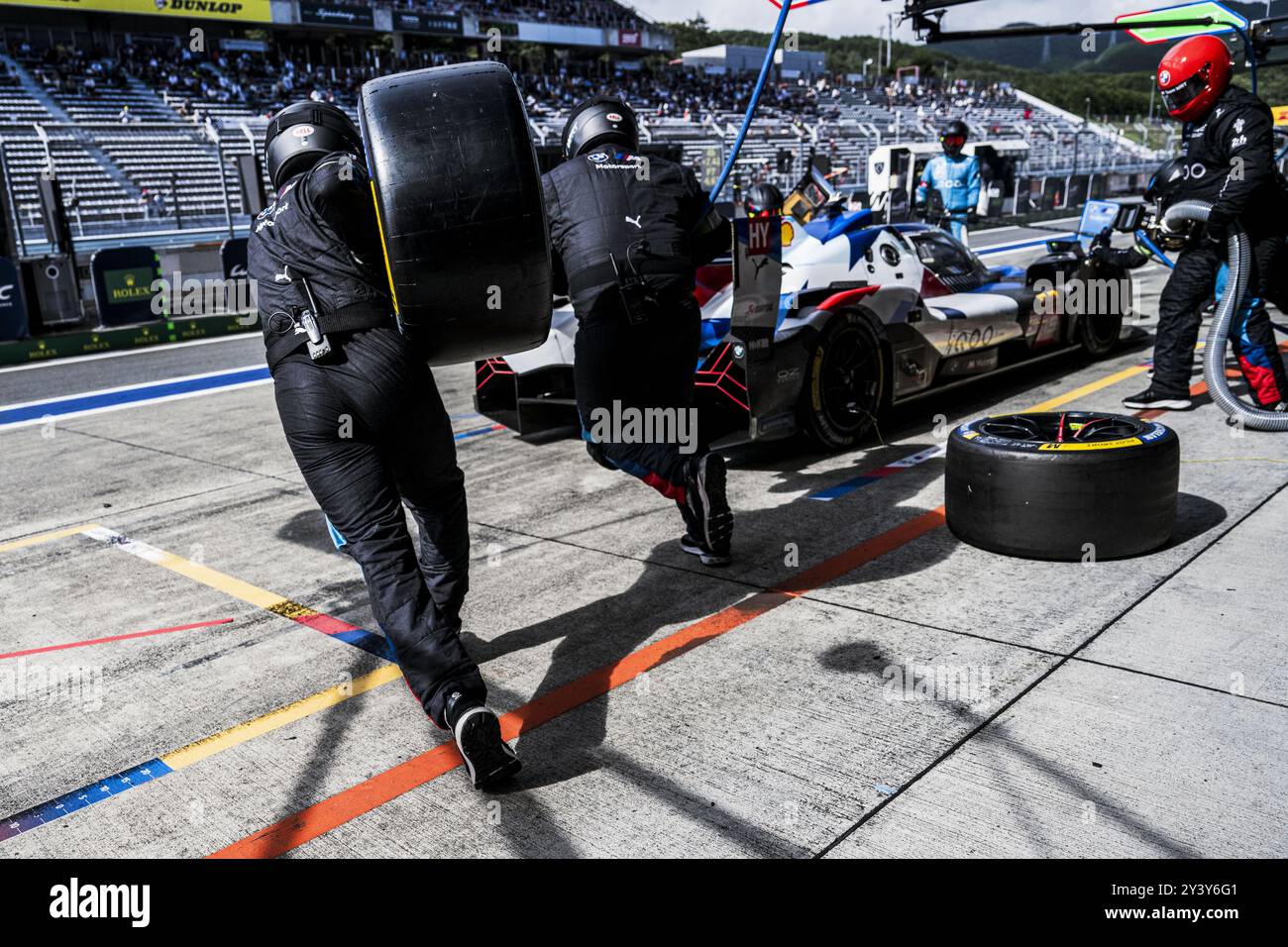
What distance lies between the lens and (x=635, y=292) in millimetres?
4301

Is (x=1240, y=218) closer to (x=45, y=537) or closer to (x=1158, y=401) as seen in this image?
(x=1158, y=401)

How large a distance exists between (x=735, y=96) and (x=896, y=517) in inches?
2193

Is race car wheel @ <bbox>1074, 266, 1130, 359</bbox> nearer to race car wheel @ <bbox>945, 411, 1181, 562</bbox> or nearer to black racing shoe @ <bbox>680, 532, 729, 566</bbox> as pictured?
race car wheel @ <bbox>945, 411, 1181, 562</bbox>

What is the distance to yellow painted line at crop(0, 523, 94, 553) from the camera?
5.38 meters

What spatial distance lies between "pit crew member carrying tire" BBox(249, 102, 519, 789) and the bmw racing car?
2130 millimetres

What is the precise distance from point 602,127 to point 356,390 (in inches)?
81.4

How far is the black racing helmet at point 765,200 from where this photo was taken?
7.00 meters

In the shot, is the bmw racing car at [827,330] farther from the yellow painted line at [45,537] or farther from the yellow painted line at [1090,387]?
the yellow painted line at [45,537]

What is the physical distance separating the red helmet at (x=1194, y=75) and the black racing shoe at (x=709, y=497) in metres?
4.13

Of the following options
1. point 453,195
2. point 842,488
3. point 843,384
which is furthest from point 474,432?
point 453,195

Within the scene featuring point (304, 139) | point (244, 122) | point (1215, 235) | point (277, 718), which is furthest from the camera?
point (244, 122)

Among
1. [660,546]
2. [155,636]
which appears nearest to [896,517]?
[660,546]

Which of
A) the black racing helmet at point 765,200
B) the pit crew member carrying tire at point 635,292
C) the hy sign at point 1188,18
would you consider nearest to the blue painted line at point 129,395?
the black racing helmet at point 765,200
